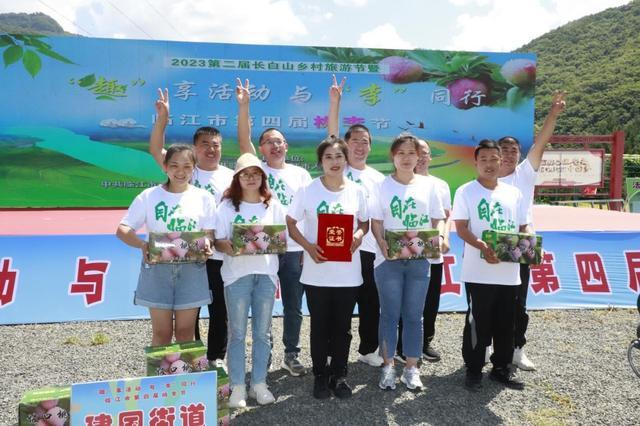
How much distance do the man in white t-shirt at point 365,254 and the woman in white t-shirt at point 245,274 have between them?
0.79 metres

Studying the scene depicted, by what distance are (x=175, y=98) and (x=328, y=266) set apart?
33.1 ft

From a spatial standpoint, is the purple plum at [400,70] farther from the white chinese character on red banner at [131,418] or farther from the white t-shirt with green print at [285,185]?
the white chinese character on red banner at [131,418]

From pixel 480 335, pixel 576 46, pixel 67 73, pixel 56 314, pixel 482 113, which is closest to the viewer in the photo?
pixel 480 335

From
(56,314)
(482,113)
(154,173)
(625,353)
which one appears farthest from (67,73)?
(625,353)

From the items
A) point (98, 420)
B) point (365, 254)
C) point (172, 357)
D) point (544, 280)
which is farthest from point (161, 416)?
point (544, 280)

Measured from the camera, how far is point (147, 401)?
239 cm

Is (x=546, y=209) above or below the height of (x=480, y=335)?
above

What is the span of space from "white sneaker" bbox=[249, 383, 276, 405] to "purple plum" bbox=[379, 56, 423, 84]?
10.8 meters

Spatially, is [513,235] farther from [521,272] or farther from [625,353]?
[625,353]

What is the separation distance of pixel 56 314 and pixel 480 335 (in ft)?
12.5

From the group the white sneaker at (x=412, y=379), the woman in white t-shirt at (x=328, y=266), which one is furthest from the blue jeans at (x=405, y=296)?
the woman in white t-shirt at (x=328, y=266)

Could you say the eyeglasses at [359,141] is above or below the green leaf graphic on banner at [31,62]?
below

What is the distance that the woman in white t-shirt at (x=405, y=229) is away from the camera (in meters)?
3.37

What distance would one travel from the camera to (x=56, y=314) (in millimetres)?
4887
